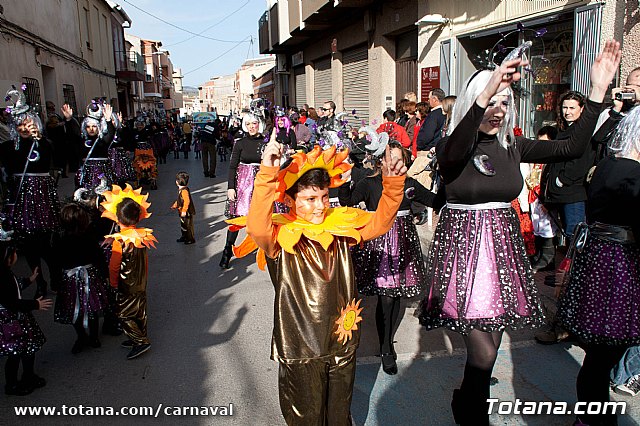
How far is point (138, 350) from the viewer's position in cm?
412

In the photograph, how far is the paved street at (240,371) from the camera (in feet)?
10.7

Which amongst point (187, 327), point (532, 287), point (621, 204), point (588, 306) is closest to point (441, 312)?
point (532, 287)

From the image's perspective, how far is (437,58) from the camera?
9.99 metres

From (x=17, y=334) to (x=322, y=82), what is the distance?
700 inches

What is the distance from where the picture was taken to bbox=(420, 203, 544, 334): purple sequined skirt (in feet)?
8.52

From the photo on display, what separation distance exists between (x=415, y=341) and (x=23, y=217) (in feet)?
14.4

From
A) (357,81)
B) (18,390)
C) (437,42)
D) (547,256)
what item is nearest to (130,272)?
(18,390)

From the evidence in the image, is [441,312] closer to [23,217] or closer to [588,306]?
[588,306]

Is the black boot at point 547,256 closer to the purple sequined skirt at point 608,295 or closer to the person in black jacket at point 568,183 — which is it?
the person in black jacket at point 568,183

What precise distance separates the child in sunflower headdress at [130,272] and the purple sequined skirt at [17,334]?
71cm

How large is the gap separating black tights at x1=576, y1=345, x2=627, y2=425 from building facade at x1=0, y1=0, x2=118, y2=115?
492 inches

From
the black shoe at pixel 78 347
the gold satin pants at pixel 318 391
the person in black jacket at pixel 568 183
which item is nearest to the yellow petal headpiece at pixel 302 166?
the gold satin pants at pixel 318 391

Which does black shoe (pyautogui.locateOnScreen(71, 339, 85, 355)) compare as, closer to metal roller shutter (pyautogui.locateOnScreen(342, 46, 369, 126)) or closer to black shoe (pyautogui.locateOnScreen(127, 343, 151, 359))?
black shoe (pyautogui.locateOnScreen(127, 343, 151, 359))

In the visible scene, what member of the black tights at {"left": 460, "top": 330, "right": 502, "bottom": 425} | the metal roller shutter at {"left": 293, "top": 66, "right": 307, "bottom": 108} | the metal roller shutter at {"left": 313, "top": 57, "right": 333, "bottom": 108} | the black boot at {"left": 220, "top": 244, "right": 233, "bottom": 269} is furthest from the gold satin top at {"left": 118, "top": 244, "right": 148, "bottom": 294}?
the metal roller shutter at {"left": 293, "top": 66, "right": 307, "bottom": 108}
